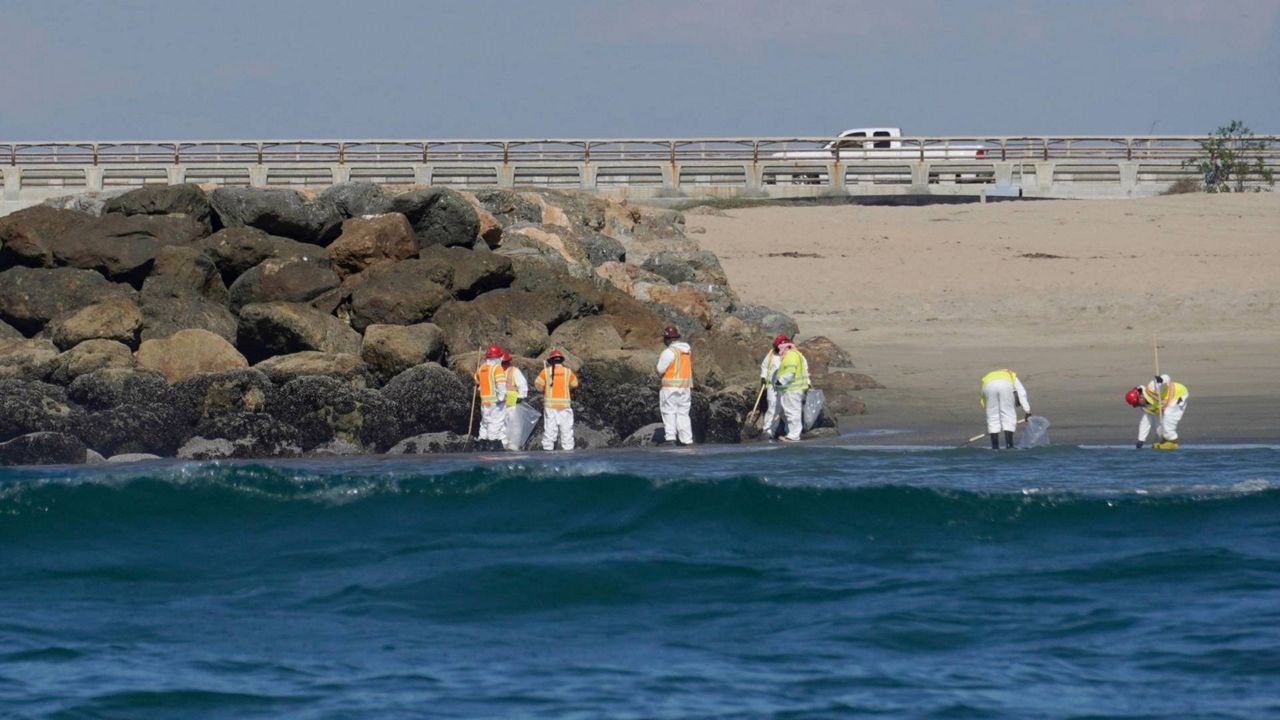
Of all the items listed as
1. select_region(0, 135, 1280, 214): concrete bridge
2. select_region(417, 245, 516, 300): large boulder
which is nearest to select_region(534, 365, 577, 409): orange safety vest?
select_region(417, 245, 516, 300): large boulder

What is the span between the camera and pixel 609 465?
18.3 m

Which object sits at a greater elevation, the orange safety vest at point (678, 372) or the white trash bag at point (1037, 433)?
the orange safety vest at point (678, 372)

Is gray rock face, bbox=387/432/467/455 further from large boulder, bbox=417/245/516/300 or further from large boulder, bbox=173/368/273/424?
large boulder, bbox=417/245/516/300

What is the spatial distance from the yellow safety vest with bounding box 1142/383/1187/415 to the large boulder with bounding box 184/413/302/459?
9114mm

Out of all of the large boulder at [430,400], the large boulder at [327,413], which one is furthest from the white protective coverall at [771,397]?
the large boulder at [327,413]

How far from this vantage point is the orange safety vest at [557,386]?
19609 mm

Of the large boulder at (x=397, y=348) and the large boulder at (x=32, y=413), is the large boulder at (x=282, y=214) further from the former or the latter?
the large boulder at (x=32, y=413)

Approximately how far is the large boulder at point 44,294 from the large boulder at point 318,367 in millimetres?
2829

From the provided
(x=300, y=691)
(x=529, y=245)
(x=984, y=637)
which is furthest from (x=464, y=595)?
(x=529, y=245)

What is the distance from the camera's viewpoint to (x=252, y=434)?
2006 centimetres

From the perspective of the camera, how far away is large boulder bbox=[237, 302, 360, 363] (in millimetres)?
21422

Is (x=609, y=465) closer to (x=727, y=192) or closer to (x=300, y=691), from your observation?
(x=300, y=691)

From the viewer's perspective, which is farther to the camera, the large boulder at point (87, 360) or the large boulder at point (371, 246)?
the large boulder at point (371, 246)

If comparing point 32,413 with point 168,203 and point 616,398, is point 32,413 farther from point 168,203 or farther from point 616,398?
point 616,398
